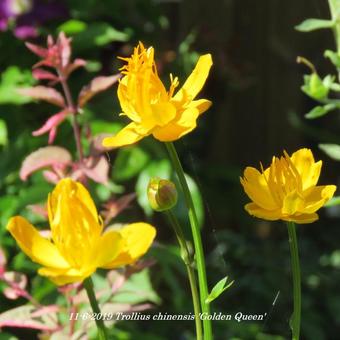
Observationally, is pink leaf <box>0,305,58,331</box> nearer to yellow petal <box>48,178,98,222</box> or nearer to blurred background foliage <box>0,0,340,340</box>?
blurred background foliage <box>0,0,340,340</box>

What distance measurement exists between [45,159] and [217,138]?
55.0 inches

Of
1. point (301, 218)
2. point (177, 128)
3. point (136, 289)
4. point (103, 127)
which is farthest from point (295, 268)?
point (103, 127)

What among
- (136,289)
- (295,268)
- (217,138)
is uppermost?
(295,268)

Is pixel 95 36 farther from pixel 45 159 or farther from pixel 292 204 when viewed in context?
pixel 292 204

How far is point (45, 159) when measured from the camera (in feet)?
3.26

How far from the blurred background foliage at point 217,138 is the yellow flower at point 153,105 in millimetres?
288

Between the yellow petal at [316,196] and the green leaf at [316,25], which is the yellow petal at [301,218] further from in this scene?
the green leaf at [316,25]

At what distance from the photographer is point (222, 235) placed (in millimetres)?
2012

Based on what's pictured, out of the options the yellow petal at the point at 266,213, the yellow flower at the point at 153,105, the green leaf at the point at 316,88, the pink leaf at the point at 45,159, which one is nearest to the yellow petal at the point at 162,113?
the yellow flower at the point at 153,105

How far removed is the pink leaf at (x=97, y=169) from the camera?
96cm

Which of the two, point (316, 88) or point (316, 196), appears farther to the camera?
point (316, 88)

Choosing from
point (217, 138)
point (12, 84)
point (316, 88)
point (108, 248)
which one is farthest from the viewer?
point (217, 138)

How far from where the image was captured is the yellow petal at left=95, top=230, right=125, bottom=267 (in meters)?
0.58

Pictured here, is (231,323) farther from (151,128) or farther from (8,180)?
(151,128)
